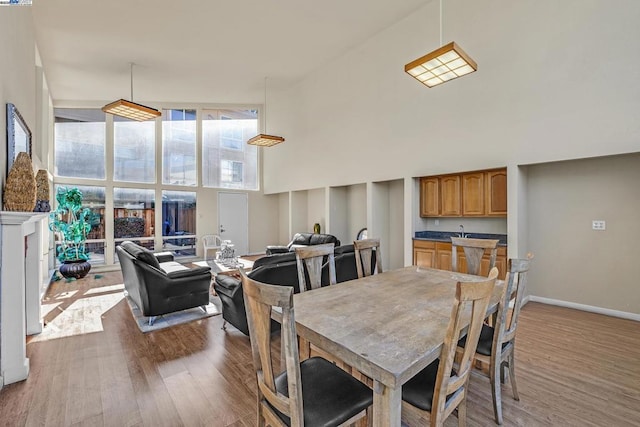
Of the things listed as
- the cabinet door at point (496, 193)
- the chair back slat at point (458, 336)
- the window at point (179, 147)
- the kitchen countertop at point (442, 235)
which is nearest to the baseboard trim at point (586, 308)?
the kitchen countertop at point (442, 235)

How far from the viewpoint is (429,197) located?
5285mm

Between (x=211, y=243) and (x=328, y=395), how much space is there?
25.0 feet

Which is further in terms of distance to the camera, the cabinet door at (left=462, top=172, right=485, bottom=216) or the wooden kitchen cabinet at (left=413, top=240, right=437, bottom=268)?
the wooden kitchen cabinet at (left=413, top=240, right=437, bottom=268)

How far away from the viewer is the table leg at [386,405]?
1.13 meters

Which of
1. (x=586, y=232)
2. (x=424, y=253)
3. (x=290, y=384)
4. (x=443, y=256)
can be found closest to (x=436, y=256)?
(x=443, y=256)

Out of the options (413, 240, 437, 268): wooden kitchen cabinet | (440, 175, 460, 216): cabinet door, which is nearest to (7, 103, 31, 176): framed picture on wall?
(413, 240, 437, 268): wooden kitchen cabinet

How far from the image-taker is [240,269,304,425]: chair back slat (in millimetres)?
1142

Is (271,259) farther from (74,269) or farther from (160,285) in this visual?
(74,269)

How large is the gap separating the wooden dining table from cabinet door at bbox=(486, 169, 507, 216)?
2665 mm

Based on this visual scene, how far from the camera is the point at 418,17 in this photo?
4938mm

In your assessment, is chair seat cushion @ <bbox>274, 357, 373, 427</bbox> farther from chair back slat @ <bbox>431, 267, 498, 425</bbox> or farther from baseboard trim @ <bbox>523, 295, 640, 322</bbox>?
baseboard trim @ <bbox>523, 295, 640, 322</bbox>

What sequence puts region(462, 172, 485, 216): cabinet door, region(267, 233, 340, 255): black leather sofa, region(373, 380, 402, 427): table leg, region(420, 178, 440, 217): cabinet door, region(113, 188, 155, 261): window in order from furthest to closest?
region(113, 188, 155, 261): window, region(267, 233, 340, 255): black leather sofa, region(420, 178, 440, 217): cabinet door, region(462, 172, 485, 216): cabinet door, region(373, 380, 402, 427): table leg

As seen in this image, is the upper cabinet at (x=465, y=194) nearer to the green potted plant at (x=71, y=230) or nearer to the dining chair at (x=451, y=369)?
the dining chair at (x=451, y=369)

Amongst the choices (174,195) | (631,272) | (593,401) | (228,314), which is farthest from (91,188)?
(631,272)
